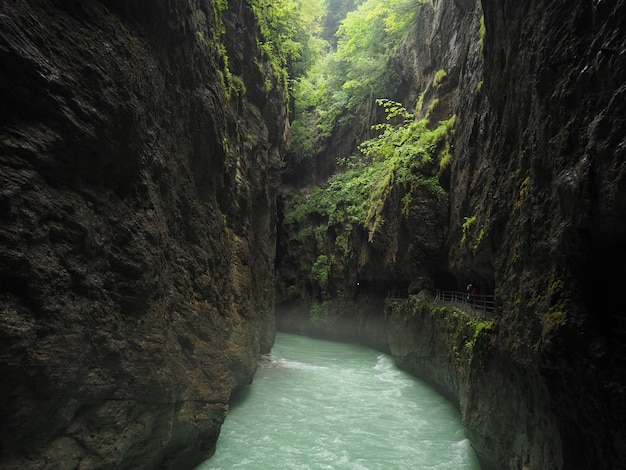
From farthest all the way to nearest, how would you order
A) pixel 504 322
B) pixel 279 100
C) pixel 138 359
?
pixel 279 100 → pixel 504 322 → pixel 138 359

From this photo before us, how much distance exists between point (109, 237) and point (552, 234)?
18.5 ft

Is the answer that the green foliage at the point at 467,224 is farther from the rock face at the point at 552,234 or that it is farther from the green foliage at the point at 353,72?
the green foliage at the point at 353,72

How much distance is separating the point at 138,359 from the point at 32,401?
1.43 m

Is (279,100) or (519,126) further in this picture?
(279,100)

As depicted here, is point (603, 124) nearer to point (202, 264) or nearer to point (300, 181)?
point (202, 264)

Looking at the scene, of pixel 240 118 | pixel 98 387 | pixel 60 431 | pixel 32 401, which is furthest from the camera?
pixel 240 118

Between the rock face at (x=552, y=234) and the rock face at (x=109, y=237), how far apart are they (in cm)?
513

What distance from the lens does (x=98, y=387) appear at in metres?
4.38

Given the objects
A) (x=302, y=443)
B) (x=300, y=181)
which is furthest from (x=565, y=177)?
(x=300, y=181)

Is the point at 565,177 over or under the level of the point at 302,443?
over

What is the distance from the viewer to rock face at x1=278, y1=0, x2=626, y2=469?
3.79 metres

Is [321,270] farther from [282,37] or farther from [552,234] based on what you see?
[552,234]

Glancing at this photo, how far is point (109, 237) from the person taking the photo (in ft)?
15.6

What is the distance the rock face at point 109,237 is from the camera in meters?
3.59
